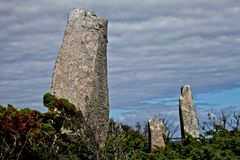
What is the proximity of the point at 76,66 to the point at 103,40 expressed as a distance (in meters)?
1.10

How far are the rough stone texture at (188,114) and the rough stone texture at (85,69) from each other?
2725mm

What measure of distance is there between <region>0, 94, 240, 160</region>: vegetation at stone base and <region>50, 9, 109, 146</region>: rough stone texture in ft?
1.83

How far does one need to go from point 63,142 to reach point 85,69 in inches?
90.2

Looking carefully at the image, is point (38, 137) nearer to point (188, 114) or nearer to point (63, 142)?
point (63, 142)

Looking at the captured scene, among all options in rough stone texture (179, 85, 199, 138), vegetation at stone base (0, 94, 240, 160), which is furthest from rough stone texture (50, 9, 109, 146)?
rough stone texture (179, 85, 199, 138)

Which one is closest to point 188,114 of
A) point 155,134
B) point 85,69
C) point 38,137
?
point 155,134

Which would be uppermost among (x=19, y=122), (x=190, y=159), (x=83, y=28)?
(x=83, y=28)

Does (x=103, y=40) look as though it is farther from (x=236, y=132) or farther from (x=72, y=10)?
(x=236, y=132)

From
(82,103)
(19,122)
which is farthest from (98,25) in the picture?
(19,122)

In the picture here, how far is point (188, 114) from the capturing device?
17.4m

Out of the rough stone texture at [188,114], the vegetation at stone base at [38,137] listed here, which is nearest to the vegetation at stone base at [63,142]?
the vegetation at stone base at [38,137]

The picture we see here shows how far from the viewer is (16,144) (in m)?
13.1

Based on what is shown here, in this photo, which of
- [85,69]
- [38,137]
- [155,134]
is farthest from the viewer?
[85,69]

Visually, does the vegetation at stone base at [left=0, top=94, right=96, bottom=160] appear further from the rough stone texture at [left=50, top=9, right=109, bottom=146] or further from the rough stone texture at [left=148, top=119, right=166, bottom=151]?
the rough stone texture at [left=148, top=119, right=166, bottom=151]
